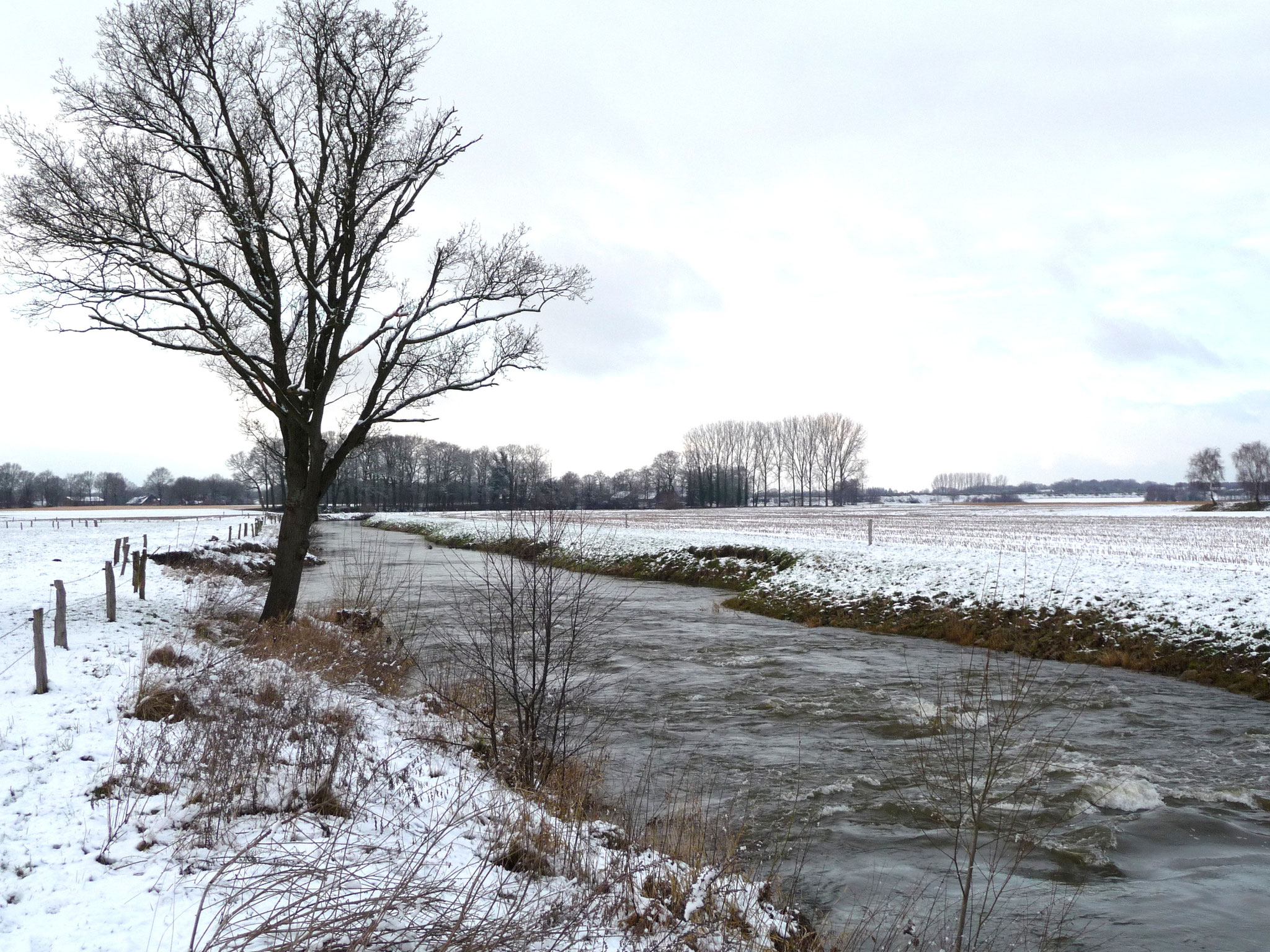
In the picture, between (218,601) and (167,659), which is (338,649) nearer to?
(167,659)

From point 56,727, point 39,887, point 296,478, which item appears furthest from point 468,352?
point 39,887

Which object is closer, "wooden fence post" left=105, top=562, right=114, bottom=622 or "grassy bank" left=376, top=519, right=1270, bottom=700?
"grassy bank" left=376, top=519, right=1270, bottom=700

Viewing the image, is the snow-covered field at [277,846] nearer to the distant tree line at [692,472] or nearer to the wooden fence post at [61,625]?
the wooden fence post at [61,625]

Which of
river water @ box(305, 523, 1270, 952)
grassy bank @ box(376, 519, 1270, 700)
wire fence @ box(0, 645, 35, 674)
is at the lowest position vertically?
river water @ box(305, 523, 1270, 952)

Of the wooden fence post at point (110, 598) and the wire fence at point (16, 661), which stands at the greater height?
the wooden fence post at point (110, 598)

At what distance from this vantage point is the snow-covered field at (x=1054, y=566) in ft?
52.4

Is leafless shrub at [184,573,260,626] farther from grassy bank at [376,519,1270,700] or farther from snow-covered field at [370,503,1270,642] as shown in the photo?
grassy bank at [376,519,1270,700]

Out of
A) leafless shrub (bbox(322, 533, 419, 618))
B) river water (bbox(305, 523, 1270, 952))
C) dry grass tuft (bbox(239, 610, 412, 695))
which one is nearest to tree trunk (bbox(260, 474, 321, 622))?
dry grass tuft (bbox(239, 610, 412, 695))

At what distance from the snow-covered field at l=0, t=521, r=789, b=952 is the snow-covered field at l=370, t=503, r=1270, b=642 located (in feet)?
10.8

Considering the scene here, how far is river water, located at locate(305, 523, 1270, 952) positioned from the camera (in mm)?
6492

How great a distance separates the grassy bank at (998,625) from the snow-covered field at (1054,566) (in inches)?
14.0

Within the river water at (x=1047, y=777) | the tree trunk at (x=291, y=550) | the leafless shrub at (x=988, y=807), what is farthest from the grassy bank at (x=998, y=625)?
the tree trunk at (x=291, y=550)

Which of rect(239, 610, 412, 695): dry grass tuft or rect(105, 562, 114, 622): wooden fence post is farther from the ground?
rect(105, 562, 114, 622): wooden fence post

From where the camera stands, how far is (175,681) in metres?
9.64
